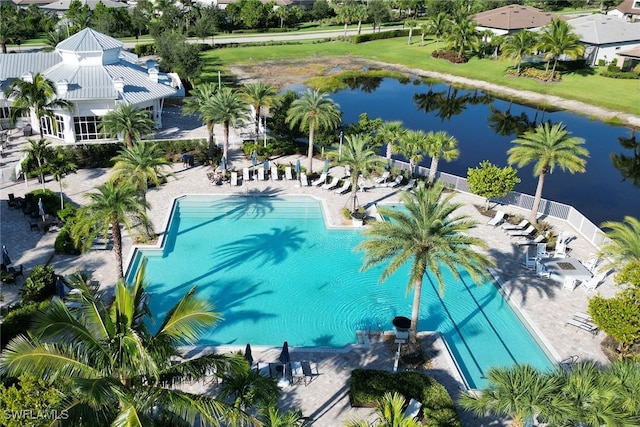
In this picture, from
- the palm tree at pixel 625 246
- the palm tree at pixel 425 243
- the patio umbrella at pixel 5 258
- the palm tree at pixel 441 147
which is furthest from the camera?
the palm tree at pixel 441 147

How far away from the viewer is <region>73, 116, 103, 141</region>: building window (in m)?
40.7

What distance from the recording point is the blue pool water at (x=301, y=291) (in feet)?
74.7

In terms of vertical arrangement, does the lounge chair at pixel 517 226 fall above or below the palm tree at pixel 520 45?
below

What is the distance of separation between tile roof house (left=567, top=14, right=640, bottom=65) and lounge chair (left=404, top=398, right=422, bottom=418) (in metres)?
70.6

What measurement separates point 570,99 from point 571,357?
49.4 meters

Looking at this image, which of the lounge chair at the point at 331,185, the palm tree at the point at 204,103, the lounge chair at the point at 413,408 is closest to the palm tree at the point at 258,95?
the palm tree at the point at 204,103

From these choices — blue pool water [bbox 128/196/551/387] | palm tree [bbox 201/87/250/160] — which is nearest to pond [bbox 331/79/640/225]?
blue pool water [bbox 128/196/551/387]

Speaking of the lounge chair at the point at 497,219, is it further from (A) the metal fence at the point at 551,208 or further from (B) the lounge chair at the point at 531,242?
(A) the metal fence at the point at 551,208

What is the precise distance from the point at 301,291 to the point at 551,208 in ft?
57.1

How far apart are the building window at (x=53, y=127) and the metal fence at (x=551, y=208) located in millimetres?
26962

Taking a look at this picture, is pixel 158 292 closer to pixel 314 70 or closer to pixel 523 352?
pixel 523 352

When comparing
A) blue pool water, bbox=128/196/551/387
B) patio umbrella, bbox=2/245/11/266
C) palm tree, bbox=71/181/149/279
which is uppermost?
palm tree, bbox=71/181/149/279

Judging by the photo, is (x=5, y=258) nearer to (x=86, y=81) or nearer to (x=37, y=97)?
(x=37, y=97)

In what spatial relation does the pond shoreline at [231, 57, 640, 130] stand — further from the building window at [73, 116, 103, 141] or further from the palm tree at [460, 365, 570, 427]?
the palm tree at [460, 365, 570, 427]
